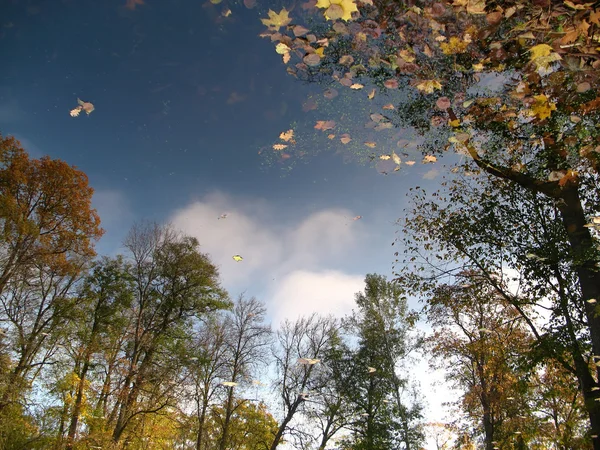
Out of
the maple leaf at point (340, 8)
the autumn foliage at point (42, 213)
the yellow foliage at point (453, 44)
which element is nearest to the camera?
the maple leaf at point (340, 8)

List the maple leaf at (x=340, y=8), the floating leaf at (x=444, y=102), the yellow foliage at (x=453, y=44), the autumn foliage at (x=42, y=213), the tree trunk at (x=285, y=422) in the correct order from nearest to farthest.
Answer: the maple leaf at (x=340, y=8) → the yellow foliage at (x=453, y=44) → the floating leaf at (x=444, y=102) → the autumn foliage at (x=42, y=213) → the tree trunk at (x=285, y=422)

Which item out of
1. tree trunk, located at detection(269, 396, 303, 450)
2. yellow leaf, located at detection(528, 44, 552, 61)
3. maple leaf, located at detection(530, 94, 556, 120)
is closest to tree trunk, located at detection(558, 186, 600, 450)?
maple leaf, located at detection(530, 94, 556, 120)

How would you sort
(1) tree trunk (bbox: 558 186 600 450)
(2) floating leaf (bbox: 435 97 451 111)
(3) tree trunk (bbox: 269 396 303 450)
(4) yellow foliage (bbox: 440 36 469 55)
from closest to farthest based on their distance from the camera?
(4) yellow foliage (bbox: 440 36 469 55)
(1) tree trunk (bbox: 558 186 600 450)
(2) floating leaf (bbox: 435 97 451 111)
(3) tree trunk (bbox: 269 396 303 450)

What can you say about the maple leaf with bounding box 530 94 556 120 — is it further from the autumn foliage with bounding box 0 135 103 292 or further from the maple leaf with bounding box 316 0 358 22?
the autumn foliage with bounding box 0 135 103 292

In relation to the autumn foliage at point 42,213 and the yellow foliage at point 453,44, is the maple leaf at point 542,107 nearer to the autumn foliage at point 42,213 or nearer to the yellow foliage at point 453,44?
the yellow foliage at point 453,44

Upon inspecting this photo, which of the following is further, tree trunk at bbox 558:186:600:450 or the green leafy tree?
the green leafy tree

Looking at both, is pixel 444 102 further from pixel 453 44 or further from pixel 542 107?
pixel 542 107

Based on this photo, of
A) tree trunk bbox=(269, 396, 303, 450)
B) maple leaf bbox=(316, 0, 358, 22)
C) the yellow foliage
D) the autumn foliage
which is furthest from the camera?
tree trunk bbox=(269, 396, 303, 450)

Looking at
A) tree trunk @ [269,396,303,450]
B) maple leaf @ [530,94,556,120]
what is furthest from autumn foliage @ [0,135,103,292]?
maple leaf @ [530,94,556,120]

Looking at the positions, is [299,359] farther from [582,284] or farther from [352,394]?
[582,284]

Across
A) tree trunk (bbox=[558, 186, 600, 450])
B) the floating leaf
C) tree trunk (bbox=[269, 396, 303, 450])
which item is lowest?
tree trunk (bbox=[269, 396, 303, 450])

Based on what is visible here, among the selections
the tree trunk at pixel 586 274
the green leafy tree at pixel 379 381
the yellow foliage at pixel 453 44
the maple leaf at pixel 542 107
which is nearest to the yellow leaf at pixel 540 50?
the maple leaf at pixel 542 107

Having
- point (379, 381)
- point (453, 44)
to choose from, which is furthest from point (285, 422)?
point (453, 44)

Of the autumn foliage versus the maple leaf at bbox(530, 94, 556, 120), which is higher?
the autumn foliage
